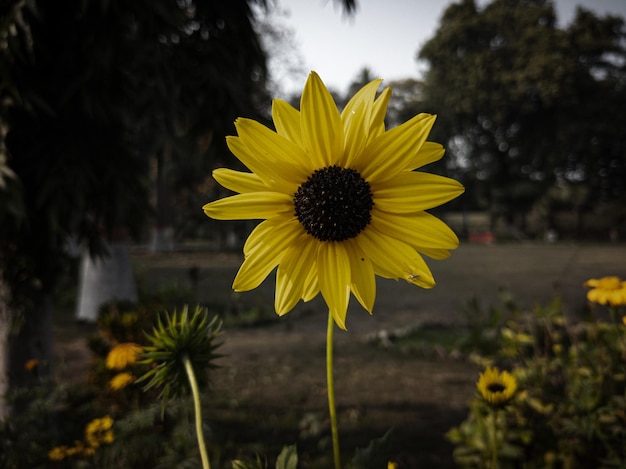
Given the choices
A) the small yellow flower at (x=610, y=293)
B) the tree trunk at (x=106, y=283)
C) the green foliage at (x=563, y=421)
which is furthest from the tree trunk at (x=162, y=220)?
the small yellow flower at (x=610, y=293)

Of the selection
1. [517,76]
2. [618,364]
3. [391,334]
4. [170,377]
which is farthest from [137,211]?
[517,76]

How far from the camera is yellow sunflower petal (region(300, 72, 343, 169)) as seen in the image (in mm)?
681

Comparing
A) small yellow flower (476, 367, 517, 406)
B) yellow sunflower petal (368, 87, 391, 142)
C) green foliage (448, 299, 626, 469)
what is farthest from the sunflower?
green foliage (448, 299, 626, 469)

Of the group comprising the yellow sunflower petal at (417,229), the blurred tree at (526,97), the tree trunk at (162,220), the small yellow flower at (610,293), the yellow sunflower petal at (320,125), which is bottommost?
the small yellow flower at (610,293)

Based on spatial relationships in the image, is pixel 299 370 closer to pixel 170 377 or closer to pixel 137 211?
pixel 137 211

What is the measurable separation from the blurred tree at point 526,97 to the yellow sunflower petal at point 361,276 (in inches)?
998

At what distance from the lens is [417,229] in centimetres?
69

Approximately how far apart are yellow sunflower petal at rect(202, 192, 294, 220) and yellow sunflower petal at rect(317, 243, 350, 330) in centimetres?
9

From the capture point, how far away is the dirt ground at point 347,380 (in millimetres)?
3219

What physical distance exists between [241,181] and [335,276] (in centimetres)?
21

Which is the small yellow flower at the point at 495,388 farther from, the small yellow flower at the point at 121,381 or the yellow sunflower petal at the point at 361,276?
the small yellow flower at the point at 121,381

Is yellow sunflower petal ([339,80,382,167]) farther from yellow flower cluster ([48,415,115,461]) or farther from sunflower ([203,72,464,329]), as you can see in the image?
yellow flower cluster ([48,415,115,461])

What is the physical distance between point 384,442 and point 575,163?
31126 millimetres

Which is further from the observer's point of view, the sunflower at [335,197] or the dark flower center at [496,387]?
the dark flower center at [496,387]
